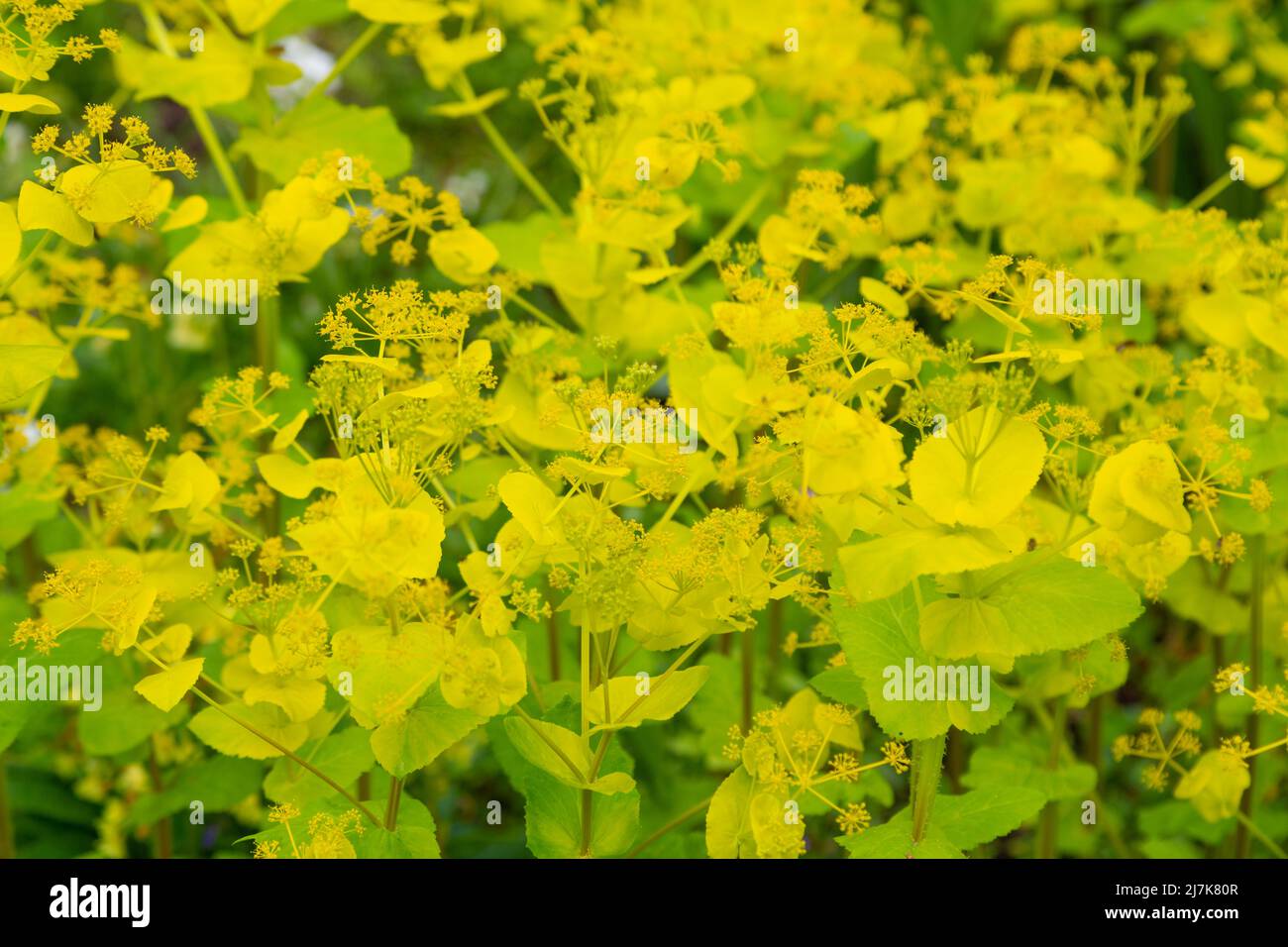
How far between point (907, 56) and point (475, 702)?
1.48 meters

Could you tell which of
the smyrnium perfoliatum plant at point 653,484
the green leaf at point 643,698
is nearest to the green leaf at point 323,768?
the smyrnium perfoliatum plant at point 653,484

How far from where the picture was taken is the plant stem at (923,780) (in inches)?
42.6

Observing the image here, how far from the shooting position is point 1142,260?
5.44 feet

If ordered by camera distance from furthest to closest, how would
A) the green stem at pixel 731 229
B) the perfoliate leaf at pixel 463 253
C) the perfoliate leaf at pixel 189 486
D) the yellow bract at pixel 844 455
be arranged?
the green stem at pixel 731 229, the perfoliate leaf at pixel 463 253, the perfoliate leaf at pixel 189 486, the yellow bract at pixel 844 455

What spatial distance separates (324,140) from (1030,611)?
988 mm

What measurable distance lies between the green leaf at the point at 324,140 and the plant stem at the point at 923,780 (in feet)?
2.94

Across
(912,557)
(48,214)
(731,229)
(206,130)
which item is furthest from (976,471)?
(206,130)

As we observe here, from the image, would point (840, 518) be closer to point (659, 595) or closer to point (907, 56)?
point (659, 595)

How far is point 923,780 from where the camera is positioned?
42.6 inches

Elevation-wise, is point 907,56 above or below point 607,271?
above

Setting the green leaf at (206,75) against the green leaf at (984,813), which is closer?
the green leaf at (984,813)

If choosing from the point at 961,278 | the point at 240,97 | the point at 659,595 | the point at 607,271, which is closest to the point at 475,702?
the point at 659,595

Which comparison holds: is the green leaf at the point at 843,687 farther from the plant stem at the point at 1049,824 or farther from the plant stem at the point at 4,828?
the plant stem at the point at 4,828
